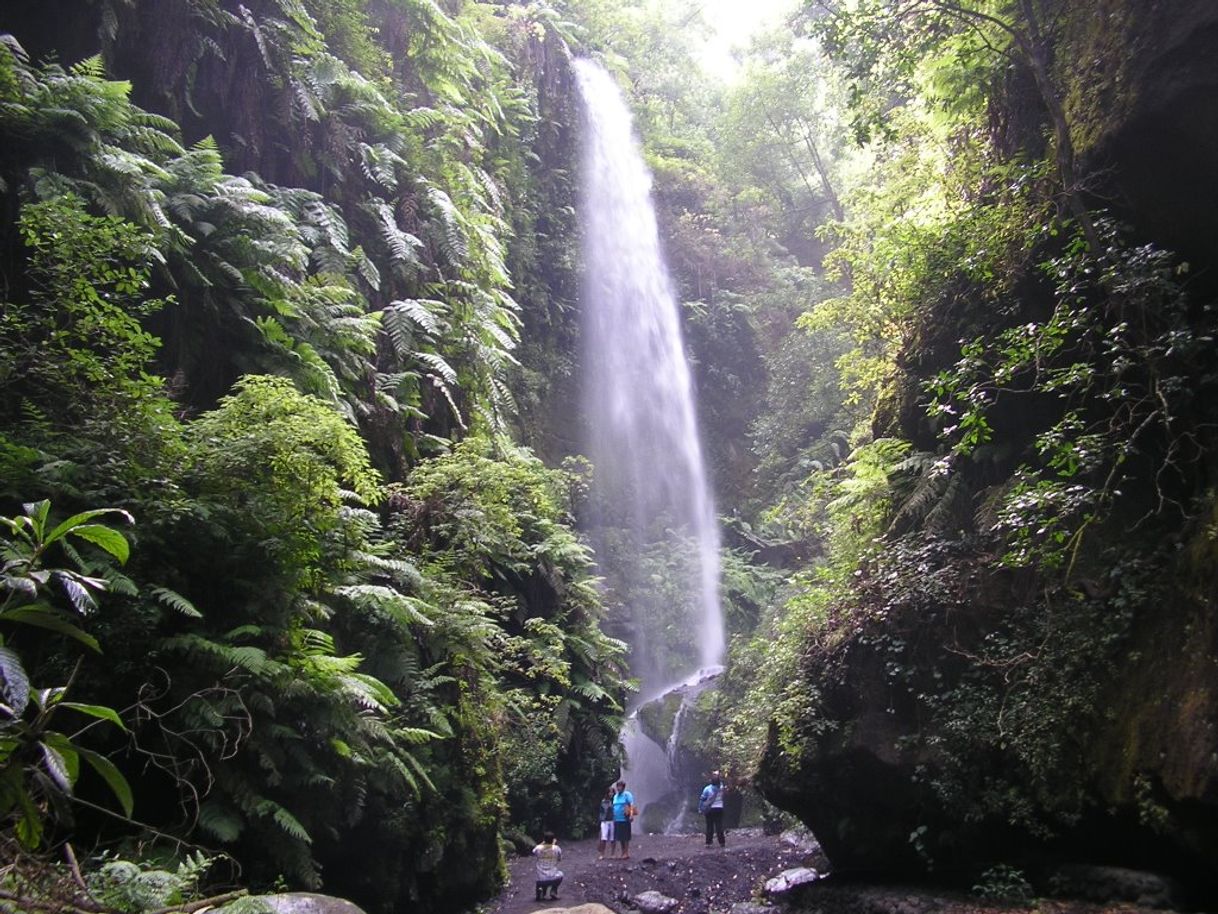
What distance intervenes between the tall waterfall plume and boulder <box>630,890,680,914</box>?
12.7 metres

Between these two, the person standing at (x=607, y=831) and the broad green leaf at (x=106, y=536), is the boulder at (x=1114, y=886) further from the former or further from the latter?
→ the person standing at (x=607, y=831)

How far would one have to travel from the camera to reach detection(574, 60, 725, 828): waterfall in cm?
2356

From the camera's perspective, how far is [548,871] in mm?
9273

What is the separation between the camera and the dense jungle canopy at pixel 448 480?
5.33 m

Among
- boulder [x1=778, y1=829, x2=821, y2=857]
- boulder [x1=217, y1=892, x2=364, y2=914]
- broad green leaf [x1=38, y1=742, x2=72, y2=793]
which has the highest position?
broad green leaf [x1=38, y1=742, x2=72, y2=793]

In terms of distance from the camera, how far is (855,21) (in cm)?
865

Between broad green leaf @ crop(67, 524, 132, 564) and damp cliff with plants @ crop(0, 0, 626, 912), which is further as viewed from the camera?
damp cliff with plants @ crop(0, 0, 626, 912)

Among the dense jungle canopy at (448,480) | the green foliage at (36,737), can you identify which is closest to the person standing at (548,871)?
the dense jungle canopy at (448,480)

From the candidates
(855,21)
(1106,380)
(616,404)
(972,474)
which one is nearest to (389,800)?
(972,474)

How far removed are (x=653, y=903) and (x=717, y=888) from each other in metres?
1.23

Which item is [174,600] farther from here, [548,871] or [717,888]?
[717,888]

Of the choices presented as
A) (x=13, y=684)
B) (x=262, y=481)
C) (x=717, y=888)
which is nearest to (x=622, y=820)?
(x=717, y=888)

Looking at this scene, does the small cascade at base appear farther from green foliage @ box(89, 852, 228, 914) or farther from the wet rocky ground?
green foliage @ box(89, 852, 228, 914)

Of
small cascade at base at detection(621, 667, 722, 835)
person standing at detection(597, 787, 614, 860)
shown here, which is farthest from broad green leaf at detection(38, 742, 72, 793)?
small cascade at base at detection(621, 667, 722, 835)
